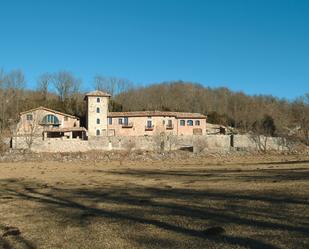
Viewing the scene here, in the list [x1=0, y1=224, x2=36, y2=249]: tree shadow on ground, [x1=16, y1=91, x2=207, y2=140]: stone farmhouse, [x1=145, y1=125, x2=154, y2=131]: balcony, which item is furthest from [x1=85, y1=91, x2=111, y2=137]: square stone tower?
[x1=0, y1=224, x2=36, y2=249]: tree shadow on ground

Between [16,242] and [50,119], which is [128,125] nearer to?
[50,119]

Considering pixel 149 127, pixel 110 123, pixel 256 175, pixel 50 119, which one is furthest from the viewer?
pixel 50 119

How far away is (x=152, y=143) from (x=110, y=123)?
499 inches

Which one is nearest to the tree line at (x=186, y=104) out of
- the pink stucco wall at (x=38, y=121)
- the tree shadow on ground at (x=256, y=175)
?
the pink stucco wall at (x=38, y=121)

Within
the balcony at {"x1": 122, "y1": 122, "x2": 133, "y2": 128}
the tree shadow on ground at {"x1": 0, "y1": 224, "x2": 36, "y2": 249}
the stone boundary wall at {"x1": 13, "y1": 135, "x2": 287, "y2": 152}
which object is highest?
the balcony at {"x1": 122, "y1": 122, "x2": 133, "y2": 128}

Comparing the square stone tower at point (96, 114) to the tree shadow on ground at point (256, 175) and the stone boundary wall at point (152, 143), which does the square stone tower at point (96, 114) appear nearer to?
the stone boundary wall at point (152, 143)

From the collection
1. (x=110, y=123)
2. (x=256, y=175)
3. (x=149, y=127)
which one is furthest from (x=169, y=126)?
(x=256, y=175)

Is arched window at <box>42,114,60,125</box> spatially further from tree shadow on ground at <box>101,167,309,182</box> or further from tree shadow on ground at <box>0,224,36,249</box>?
tree shadow on ground at <box>0,224,36,249</box>

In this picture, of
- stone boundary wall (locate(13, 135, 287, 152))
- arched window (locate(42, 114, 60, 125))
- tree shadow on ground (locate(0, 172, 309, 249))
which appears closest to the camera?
tree shadow on ground (locate(0, 172, 309, 249))

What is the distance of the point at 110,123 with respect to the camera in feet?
242

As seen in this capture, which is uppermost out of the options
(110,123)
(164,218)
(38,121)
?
(38,121)

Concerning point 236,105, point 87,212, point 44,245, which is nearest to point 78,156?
point 87,212

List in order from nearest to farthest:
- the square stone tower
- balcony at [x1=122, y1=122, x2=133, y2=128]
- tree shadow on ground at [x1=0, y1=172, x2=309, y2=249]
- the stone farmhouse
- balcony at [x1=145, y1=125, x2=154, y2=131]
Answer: tree shadow on ground at [x1=0, y1=172, x2=309, y2=249], the square stone tower, the stone farmhouse, balcony at [x1=145, y1=125, x2=154, y2=131], balcony at [x1=122, y1=122, x2=133, y2=128]

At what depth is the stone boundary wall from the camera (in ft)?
201
